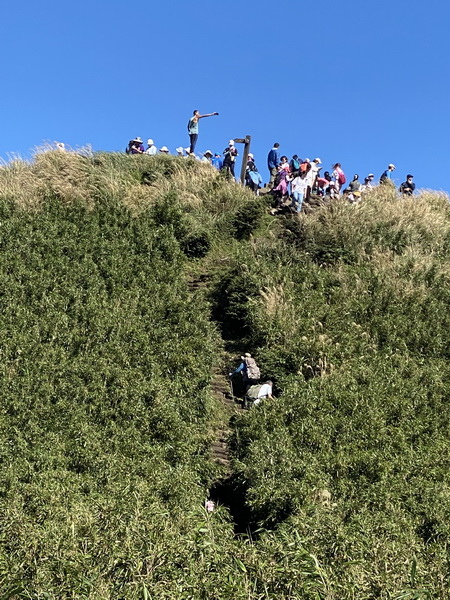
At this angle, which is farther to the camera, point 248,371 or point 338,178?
point 338,178

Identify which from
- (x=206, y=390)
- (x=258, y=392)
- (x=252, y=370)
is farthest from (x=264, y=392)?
(x=206, y=390)

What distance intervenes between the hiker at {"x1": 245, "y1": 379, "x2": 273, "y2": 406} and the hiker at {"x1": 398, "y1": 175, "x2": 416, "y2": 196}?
1213cm

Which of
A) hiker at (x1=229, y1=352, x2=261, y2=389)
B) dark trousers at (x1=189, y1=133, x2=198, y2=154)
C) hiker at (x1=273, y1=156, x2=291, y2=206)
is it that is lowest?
hiker at (x1=229, y1=352, x2=261, y2=389)

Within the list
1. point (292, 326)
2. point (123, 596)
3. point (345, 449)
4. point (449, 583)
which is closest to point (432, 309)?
point (292, 326)

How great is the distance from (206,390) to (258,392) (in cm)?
90

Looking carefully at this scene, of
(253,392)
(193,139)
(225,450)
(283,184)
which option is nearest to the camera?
(225,450)

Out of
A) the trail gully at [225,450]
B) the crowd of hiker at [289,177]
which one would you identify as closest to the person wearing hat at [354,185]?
the crowd of hiker at [289,177]

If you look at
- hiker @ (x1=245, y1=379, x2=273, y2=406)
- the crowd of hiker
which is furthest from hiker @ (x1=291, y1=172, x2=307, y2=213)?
hiker @ (x1=245, y1=379, x2=273, y2=406)

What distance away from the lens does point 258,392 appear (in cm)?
935

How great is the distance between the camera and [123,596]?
13.3 ft

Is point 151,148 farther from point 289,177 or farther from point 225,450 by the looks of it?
point 225,450

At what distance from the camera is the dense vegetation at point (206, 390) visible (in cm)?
453

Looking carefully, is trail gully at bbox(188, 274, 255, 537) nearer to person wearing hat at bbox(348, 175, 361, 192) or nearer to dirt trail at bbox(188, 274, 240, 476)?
dirt trail at bbox(188, 274, 240, 476)

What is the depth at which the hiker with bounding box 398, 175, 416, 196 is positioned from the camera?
19438 mm
